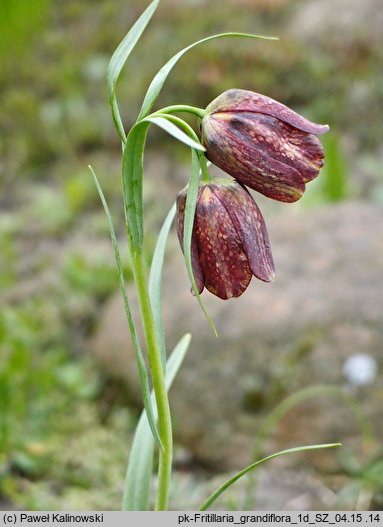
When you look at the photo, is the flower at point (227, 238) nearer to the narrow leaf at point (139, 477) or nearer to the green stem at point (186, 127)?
the green stem at point (186, 127)

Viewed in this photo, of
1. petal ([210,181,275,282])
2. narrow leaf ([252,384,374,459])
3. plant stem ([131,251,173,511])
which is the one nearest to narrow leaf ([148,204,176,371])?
plant stem ([131,251,173,511])

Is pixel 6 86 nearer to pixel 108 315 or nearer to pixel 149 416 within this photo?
pixel 108 315

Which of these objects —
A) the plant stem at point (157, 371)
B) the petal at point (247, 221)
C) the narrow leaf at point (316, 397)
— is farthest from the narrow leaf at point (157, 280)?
the narrow leaf at point (316, 397)

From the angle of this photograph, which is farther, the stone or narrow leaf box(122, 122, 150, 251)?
the stone

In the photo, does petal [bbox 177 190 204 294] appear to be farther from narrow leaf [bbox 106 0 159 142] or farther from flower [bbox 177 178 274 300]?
narrow leaf [bbox 106 0 159 142]

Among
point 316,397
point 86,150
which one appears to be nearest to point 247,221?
point 316,397

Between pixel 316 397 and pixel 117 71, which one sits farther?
pixel 316 397

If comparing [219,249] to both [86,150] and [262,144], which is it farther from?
[86,150]

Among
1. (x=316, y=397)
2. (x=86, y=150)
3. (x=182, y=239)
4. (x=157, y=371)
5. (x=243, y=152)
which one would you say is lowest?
(x=86, y=150)
